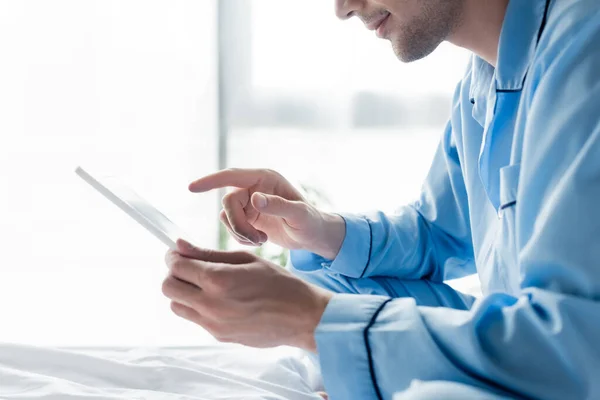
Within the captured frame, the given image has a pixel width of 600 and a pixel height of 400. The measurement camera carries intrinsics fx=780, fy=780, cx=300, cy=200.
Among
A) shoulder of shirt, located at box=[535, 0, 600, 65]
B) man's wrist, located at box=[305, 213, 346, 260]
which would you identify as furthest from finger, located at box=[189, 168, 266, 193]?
shoulder of shirt, located at box=[535, 0, 600, 65]

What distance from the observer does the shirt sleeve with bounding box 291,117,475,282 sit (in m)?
1.42

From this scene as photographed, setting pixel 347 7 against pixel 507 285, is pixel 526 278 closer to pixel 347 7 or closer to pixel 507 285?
pixel 507 285

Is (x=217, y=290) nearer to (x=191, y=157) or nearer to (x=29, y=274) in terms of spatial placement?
(x=29, y=274)

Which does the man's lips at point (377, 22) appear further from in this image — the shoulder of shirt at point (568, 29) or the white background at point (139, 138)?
the white background at point (139, 138)

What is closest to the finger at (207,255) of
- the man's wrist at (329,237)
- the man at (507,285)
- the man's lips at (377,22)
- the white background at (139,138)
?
the man at (507,285)

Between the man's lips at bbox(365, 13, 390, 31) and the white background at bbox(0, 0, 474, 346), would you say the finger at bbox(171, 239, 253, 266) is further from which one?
the white background at bbox(0, 0, 474, 346)

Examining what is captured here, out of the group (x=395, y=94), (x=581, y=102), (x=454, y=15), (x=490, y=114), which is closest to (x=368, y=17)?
(x=454, y=15)

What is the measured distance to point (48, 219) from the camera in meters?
2.53

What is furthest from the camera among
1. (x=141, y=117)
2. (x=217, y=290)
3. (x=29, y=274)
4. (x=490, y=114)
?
(x=141, y=117)

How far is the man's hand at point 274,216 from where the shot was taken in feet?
4.31

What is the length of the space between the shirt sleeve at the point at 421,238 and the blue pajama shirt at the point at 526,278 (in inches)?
12.7

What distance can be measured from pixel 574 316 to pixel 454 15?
2.03 ft

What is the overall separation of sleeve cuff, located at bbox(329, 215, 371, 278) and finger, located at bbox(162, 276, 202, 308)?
492 mm

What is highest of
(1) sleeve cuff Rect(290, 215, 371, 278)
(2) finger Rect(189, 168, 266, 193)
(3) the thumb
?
(2) finger Rect(189, 168, 266, 193)
